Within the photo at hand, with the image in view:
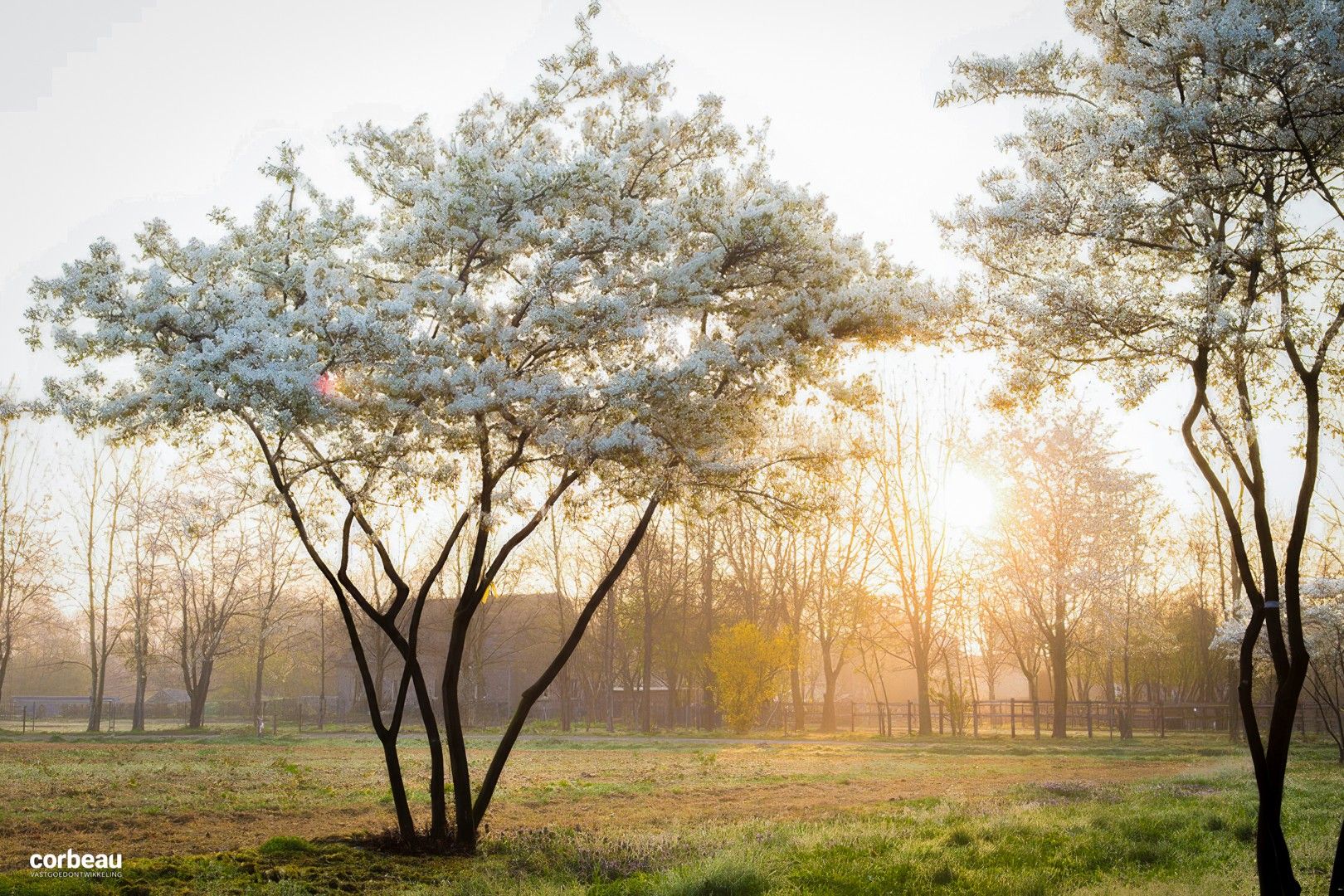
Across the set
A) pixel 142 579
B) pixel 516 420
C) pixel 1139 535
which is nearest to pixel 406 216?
pixel 516 420

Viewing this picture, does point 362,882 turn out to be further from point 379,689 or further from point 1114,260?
point 379,689

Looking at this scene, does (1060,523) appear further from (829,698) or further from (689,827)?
(689,827)

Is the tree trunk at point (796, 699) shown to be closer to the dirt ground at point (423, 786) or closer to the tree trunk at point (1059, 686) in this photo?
the tree trunk at point (1059, 686)

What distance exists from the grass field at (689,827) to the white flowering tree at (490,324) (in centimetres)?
186

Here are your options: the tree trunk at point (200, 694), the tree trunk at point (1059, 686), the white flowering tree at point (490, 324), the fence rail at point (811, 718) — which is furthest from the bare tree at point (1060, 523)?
the tree trunk at point (200, 694)

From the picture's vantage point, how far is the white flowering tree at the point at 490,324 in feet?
32.2

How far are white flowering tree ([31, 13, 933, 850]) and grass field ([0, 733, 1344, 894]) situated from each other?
6.10ft

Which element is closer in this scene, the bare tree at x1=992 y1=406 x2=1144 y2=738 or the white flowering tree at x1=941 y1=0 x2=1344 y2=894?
the white flowering tree at x1=941 y1=0 x2=1344 y2=894

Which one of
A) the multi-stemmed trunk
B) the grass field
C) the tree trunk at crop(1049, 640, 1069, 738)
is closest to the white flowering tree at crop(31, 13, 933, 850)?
the grass field

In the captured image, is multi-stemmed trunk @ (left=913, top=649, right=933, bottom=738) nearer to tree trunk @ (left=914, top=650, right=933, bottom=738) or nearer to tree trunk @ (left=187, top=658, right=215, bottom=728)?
tree trunk @ (left=914, top=650, right=933, bottom=738)

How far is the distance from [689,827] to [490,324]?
22.4 ft

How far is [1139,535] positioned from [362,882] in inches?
1428

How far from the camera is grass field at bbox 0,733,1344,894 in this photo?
859cm

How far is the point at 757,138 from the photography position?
12.0m
